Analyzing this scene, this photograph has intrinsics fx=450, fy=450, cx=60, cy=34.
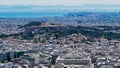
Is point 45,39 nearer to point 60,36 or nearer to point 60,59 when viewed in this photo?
point 60,36

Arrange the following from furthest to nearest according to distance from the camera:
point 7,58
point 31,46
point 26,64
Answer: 1. point 31,46
2. point 7,58
3. point 26,64

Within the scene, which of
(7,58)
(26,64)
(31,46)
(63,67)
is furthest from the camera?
(31,46)

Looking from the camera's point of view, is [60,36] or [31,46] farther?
[60,36]

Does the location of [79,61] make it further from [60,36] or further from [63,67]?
[60,36]

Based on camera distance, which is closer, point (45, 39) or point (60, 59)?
point (60, 59)

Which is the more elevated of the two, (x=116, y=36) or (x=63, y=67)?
(x=63, y=67)

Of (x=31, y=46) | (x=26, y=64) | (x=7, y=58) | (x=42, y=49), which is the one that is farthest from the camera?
(x=31, y=46)

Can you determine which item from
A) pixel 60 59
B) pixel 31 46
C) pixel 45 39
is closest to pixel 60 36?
pixel 45 39

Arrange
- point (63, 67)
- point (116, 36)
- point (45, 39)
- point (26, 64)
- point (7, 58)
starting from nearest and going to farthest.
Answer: point (63, 67) → point (26, 64) → point (7, 58) → point (45, 39) → point (116, 36)

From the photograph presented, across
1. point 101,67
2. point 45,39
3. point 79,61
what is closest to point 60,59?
point 79,61
